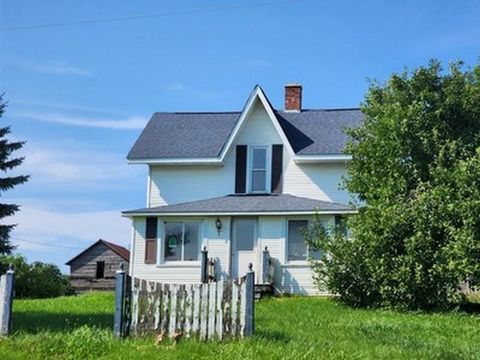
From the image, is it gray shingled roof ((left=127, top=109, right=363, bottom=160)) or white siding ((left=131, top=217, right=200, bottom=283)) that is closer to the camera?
white siding ((left=131, top=217, right=200, bottom=283))

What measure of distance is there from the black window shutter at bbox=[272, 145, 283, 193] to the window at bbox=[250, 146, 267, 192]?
1.16ft

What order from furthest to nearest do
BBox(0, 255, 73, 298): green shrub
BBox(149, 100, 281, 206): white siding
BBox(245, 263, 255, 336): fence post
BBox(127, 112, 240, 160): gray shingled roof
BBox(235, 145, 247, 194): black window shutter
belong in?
BBox(0, 255, 73, 298): green shrub
BBox(127, 112, 240, 160): gray shingled roof
BBox(149, 100, 281, 206): white siding
BBox(235, 145, 247, 194): black window shutter
BBox(245, 263, 255, 336): fence post

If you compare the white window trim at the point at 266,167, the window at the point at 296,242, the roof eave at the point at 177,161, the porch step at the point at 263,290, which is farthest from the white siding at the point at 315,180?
the porch step at the point at 263,290

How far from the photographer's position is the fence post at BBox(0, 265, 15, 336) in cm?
1215

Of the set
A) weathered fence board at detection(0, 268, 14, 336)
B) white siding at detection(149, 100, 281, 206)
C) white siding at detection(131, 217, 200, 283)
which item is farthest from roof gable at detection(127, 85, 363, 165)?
weathered fence board at detection(0, 268, 14, 336)

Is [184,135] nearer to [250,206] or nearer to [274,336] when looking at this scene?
[250,206]

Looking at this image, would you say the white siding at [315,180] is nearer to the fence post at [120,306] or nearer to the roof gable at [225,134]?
the roof gable at [225,134]

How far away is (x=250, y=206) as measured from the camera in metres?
26.1

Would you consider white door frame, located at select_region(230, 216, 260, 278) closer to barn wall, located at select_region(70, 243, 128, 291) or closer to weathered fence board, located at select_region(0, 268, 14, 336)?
weathered fence board, located at select_region(0, 268, 14, 336)

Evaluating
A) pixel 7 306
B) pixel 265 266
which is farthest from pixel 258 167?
pixel 7 306

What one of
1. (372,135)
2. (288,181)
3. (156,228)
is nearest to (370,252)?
(372,135)

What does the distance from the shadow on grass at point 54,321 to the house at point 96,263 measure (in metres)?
24.2

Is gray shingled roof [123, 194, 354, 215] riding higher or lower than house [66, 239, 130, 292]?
higher

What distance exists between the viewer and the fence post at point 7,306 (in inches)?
478
